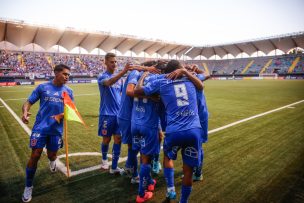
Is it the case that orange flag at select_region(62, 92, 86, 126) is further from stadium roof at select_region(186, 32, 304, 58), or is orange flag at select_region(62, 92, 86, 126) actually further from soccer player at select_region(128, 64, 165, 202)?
stadium roof at select_region(186, 32, 304, 58)

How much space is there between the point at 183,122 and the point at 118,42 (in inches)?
2414

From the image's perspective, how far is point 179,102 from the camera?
3.01 m

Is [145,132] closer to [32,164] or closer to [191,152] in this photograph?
[191,152]

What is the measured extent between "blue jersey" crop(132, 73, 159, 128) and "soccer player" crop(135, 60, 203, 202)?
1.09 feet

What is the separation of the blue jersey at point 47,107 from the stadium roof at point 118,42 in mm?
46667

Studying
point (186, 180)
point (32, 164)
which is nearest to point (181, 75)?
point (186, 180)

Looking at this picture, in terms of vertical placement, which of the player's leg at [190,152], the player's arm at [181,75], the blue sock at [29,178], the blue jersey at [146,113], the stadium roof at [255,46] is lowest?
the blue sock at [29,178]

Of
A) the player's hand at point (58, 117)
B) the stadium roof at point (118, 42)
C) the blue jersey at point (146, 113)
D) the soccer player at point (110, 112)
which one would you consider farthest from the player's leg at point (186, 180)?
the stadium roof at point (118, 42)

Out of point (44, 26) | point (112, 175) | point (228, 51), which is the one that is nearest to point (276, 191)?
point (112, 175)

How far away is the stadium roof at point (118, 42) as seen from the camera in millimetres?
46875

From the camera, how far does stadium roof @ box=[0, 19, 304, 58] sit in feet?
154

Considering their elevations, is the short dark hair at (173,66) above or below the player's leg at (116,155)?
above

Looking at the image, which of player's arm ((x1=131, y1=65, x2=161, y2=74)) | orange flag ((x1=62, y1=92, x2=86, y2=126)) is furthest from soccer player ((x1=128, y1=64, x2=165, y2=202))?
orange flag ((x1=62, y1=92, x2=86, y2=126))

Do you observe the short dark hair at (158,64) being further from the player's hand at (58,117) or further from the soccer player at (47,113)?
the player's hand at (58,117)
